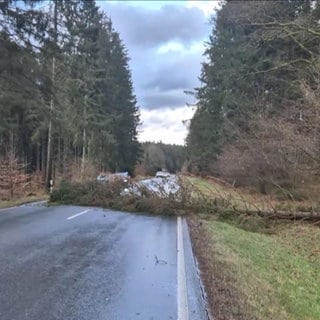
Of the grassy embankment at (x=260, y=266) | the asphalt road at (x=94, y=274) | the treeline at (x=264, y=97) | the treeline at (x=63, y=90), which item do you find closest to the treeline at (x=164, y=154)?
the treeline at (x=63, y=90)

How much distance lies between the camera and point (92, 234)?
12812mm

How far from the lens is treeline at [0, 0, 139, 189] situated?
66.2 feet

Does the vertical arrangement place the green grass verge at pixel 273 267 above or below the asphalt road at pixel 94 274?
below

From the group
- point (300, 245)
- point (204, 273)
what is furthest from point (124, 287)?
point (300, 245)

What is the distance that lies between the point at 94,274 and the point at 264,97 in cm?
2666

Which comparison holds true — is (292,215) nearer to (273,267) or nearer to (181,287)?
(273,267)

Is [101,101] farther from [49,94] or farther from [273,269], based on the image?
[273,269]

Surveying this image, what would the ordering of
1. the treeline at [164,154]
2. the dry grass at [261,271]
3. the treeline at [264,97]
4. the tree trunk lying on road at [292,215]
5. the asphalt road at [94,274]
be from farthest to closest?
the treeline at [164,154] < the treeline at [264,97] < the tree trunk lying on road at [292,215] < the dry grass at [261,271] < the asphalt road at [94,274]

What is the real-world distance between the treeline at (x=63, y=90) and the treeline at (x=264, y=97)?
8889mm

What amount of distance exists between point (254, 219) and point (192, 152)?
128 ft

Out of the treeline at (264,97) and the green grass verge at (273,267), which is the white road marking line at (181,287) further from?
the treeline at (264,97)

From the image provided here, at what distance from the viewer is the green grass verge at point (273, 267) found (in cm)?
706

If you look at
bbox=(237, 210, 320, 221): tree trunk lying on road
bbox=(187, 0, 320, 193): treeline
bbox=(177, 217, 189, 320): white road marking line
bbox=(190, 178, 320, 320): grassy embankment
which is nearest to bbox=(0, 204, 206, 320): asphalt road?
bbox=(177, 217, 189, 320): white road marking line

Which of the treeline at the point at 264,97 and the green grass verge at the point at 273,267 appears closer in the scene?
the green grass verge at the point at 273,267
